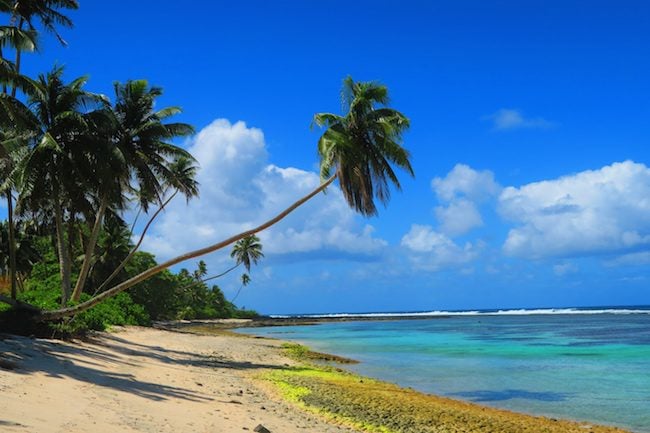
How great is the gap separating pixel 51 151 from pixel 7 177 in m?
1.88

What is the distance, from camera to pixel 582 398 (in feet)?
52.2

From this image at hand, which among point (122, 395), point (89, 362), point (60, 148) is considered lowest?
point (122, 395)


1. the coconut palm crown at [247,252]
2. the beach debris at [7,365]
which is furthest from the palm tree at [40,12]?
the coconut palm crown at [247,252]

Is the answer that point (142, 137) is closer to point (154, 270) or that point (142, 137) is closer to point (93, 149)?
point (93, 149)

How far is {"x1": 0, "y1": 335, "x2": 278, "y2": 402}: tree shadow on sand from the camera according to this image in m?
10.8

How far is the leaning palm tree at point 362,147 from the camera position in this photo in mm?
18156

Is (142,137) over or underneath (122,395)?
over

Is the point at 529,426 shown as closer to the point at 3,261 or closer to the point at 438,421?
the point at 438,421

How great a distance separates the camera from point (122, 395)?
33.0 feet

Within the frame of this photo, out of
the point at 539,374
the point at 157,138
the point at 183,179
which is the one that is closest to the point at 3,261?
the point at 183,179

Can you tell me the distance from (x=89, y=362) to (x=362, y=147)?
435 inches

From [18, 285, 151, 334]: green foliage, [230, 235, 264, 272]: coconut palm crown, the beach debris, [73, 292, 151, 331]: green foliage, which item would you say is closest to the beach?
the beach debris

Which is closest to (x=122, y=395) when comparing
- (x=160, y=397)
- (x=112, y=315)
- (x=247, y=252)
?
(x=160, y=397)

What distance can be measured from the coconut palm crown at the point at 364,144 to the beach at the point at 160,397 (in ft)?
21.0
